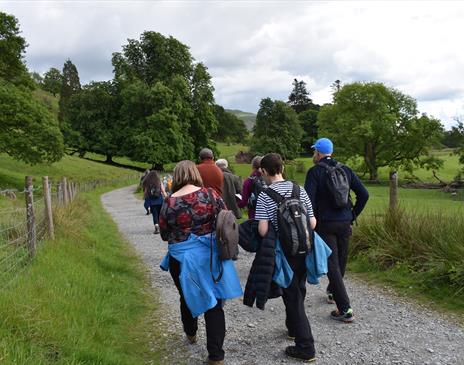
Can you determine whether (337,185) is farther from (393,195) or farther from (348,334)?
(393,195)

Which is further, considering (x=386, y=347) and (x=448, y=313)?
(x=448, y=313)

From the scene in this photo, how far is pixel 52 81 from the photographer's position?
376ft

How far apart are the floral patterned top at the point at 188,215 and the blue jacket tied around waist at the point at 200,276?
70mm

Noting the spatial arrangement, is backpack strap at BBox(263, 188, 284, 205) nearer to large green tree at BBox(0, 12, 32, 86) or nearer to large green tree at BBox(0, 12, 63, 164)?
large green tree at BBox(0, 12, 63, 164)

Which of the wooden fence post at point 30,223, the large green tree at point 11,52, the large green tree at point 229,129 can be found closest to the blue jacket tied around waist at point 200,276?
the wooden fence post at point 30,223

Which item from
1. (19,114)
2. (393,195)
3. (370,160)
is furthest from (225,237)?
(370,160)

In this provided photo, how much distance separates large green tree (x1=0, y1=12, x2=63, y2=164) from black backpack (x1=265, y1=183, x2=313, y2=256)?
28201mm

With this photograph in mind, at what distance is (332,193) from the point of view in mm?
5227

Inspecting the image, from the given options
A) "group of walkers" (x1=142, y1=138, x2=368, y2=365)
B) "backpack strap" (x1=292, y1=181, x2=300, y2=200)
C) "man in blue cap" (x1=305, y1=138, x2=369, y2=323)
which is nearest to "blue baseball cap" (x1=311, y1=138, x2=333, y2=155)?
"man in blue cap" (x1=305, y1=138, x2=369, y2=323)

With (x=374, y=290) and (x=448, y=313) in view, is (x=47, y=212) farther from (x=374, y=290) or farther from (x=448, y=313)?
(x=448, y=313)

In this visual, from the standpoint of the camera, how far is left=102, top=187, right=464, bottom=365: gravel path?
4547 mm

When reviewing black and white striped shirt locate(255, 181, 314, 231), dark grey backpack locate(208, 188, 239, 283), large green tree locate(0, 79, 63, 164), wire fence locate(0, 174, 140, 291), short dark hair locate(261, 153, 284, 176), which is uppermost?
large green tree locate(0, 79, 63, 164)

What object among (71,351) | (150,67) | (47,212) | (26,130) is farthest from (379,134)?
(71,351)

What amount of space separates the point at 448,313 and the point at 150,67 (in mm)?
52995
